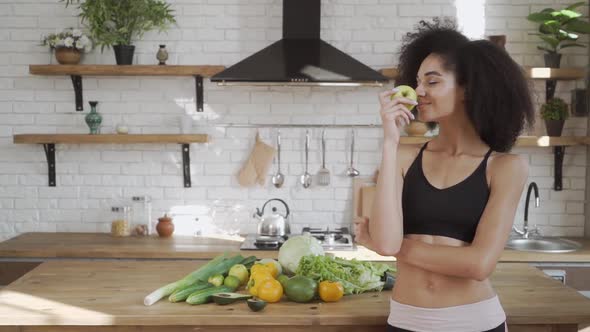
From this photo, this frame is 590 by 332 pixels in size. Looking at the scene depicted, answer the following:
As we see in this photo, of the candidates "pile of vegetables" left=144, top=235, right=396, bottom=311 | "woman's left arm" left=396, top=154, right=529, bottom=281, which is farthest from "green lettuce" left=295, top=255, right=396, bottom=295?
"woman's left arm" left=396, top=154, right=529, bottom=281

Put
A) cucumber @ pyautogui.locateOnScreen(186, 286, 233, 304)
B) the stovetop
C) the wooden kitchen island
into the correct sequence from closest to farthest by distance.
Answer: the wooden kitchen island, cucumber @ pyautogui.locateOnScreen(186, 286, 233, 304), the stovetop

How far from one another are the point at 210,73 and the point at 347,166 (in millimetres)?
1122

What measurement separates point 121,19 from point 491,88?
9.89 feet

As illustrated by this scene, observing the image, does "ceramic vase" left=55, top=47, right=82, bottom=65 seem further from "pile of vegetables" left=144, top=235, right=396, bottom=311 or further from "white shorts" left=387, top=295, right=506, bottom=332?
"white shorts" left=387, top=295, right=506, bottom=332

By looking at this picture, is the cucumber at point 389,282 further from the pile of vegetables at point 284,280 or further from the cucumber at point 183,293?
the cucumber at point 183,293

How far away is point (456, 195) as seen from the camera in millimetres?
1840

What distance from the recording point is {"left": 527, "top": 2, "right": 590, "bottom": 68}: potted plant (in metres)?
4.10

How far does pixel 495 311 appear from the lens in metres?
1.87

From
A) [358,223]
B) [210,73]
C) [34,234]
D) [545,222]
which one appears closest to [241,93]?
[210,73]

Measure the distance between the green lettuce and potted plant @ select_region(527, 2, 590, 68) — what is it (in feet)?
7.91

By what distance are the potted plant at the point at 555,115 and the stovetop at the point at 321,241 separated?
1505 millimetres

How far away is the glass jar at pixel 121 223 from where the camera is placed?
4246 mm

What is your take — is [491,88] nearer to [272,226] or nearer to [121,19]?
[272,226]

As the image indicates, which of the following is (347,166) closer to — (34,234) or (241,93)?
(241,93)
